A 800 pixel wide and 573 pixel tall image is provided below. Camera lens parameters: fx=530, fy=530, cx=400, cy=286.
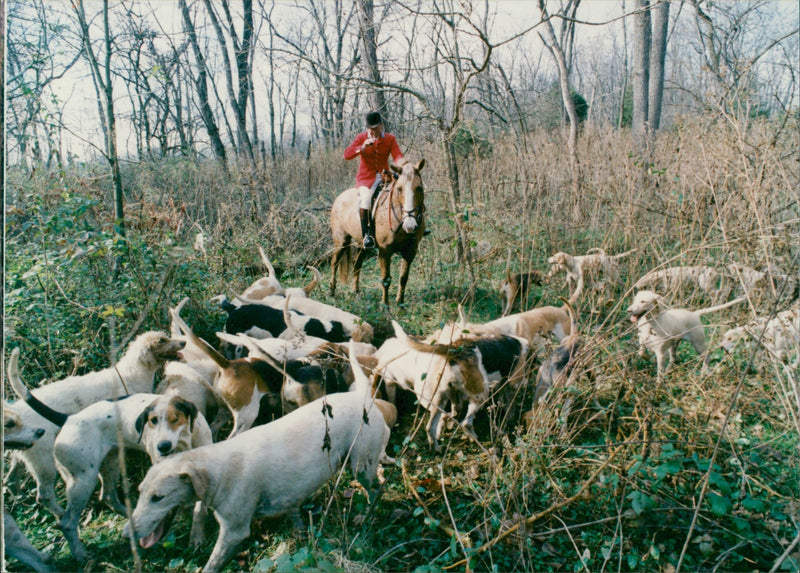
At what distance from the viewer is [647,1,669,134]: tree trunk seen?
13.7 m

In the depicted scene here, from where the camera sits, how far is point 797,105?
14.9 feet

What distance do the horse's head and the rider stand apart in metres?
0.82

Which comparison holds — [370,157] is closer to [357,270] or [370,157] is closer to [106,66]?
[357,270]

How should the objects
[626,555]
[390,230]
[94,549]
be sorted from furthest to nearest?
[390,230] < [94,549] < [626,555]

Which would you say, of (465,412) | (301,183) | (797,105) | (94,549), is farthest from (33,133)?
(301,183)

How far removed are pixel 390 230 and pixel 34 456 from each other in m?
4.98

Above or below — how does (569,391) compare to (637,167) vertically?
below

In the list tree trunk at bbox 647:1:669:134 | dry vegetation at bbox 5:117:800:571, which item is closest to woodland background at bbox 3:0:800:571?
dry vegetation at bbox 5:117:800:571

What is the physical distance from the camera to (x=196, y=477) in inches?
109

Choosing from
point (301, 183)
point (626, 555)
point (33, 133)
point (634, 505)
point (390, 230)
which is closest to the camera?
point (634, 505)

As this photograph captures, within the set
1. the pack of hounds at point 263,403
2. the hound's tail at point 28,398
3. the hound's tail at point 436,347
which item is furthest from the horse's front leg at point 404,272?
the hound's tail at point 28,398

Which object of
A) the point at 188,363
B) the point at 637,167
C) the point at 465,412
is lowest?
the point at 465,412

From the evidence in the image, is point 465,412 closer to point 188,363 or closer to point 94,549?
point 188,363

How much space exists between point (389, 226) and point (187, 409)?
4.54m
